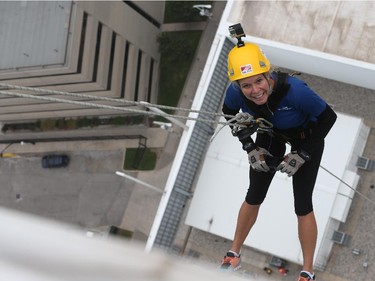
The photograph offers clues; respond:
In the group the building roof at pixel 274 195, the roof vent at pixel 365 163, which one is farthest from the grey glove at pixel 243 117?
the roof vent at pixel 365 163

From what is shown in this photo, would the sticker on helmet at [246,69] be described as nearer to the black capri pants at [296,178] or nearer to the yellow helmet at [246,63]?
the yellow helmet at [246,63]

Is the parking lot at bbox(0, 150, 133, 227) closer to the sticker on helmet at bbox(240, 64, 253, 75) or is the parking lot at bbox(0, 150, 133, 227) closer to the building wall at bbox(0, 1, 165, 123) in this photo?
the building wall at bbox(0, 1, 165, 123)

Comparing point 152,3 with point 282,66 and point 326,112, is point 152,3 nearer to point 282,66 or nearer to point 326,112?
point 282,66

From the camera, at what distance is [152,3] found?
96.7 feet

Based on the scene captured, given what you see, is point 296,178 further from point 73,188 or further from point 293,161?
point 73,188

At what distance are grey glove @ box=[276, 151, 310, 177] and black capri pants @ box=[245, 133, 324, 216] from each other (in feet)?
1.00

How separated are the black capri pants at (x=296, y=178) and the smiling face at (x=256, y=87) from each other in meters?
1.61

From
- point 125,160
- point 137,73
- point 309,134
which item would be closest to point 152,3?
point 137,73

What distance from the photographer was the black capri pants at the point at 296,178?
8562mm

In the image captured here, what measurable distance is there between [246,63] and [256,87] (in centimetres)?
35

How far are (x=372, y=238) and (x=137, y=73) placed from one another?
1763 cm

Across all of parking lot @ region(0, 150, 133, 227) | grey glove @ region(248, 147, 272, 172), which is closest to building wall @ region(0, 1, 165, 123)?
parking lot @ region(0, 150, 133, 227)

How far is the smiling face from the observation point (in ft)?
22.2

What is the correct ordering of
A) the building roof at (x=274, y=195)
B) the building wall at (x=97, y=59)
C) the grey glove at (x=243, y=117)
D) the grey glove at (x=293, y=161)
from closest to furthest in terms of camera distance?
the grey glove at (x=243, y=117), the grey glove at (x=293, y=161), the building roof at (x=274, y=195), the building wall at (x=97, y=59)
